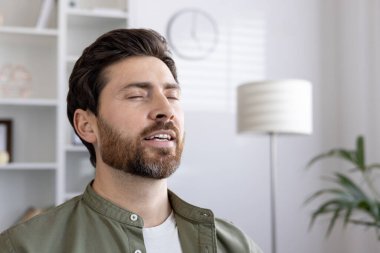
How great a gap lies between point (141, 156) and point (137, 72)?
0.20 meters

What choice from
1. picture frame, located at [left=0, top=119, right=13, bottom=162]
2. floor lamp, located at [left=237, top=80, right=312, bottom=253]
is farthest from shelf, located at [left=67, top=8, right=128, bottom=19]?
floor lamp, located at [left=237, top=80, right=312, bottom=253]

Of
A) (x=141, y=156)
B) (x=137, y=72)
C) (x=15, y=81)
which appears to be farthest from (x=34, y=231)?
(x=15, y=81)

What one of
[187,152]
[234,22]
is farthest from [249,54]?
[187,152]

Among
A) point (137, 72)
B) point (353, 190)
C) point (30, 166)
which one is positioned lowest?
point (353, 190)

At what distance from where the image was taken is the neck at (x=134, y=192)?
1.31 meters

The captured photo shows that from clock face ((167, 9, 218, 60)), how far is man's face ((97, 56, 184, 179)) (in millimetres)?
2849

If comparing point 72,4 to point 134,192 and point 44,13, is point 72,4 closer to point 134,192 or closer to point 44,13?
point 44,13

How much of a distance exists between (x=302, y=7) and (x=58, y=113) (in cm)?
205

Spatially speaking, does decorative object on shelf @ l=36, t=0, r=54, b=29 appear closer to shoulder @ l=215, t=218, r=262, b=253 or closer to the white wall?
the white wall

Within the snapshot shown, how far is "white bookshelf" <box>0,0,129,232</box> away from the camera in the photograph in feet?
11.8

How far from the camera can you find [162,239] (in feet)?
4.31

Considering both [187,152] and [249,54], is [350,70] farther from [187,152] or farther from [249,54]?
[187,152]

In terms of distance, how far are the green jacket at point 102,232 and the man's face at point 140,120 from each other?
10cm

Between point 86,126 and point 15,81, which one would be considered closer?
point 86,126
